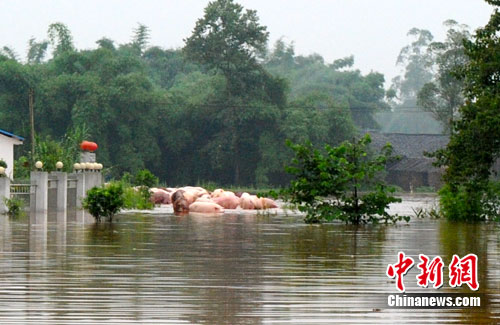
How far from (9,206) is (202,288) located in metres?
15.7

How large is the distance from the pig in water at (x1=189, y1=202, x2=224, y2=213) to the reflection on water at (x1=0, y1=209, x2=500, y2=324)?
7.91 metres

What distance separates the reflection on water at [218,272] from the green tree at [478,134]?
1699mm

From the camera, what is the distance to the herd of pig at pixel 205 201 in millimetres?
30875

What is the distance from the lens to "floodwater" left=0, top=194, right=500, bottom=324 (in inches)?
373

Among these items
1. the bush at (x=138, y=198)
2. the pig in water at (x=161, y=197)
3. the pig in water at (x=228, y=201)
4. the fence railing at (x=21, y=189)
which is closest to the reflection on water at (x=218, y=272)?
the fence railing at (x=21, y=189)

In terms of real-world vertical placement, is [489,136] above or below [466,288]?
above

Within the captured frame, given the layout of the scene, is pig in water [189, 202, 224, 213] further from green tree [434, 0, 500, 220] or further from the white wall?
green tree [434, 0, 500, 220]

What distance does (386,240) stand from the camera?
1902 centimetres

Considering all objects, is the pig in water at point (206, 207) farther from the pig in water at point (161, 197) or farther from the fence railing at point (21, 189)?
the pig in water at point (161, 197)

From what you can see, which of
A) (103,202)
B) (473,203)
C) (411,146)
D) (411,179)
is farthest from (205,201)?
(411,146)

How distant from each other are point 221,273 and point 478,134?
1213 cm

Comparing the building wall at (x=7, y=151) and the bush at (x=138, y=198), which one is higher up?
the building wall at (x=7, y=151)

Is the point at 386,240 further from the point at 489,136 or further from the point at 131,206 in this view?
the point at 131,206

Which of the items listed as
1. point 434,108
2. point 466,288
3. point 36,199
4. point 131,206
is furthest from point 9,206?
point 434,108
